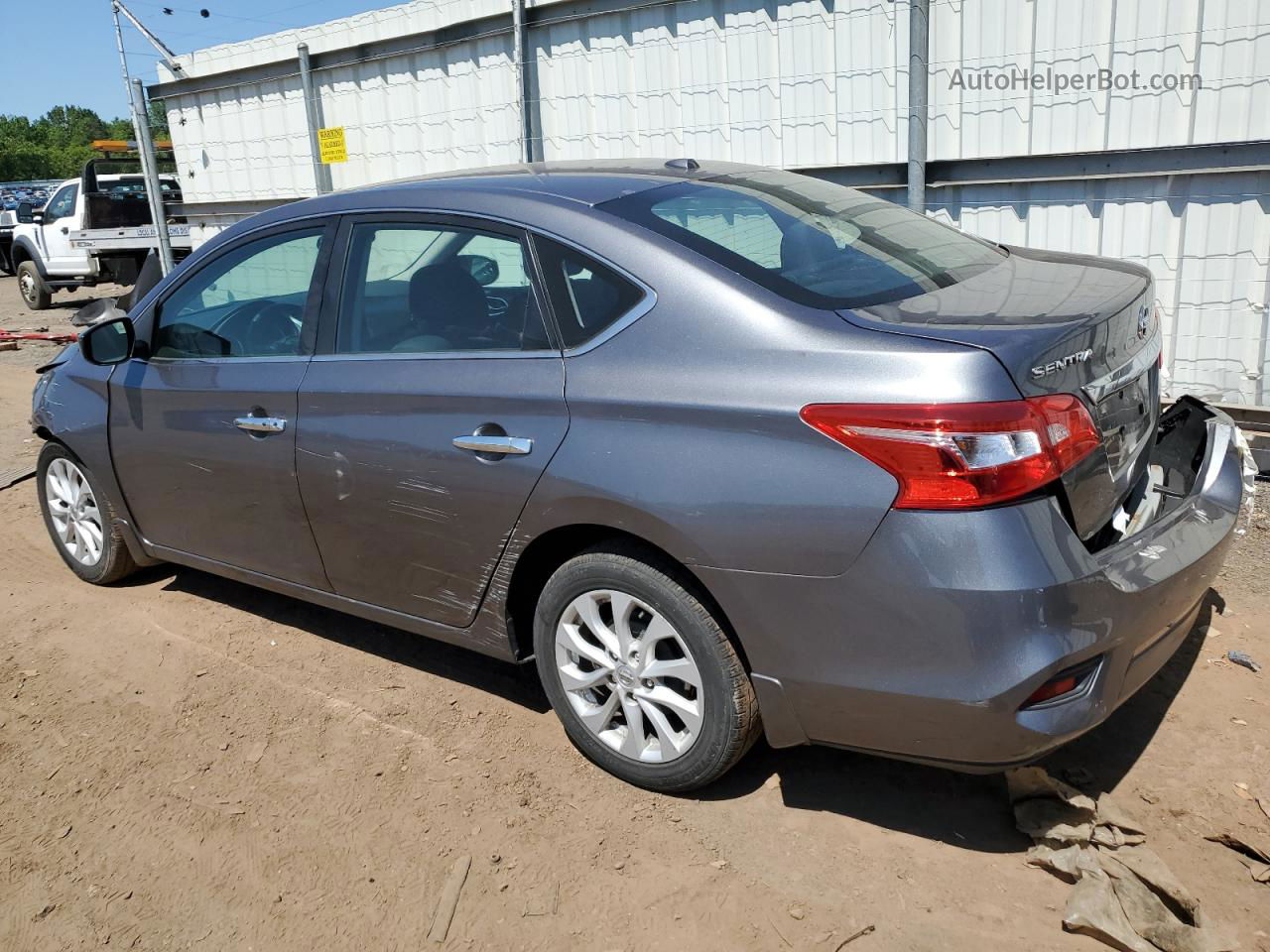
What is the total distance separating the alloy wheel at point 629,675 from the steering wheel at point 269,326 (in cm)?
147

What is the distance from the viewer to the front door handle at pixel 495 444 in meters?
2.99

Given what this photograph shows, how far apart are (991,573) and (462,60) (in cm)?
701

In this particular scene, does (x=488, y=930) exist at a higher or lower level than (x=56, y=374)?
lower

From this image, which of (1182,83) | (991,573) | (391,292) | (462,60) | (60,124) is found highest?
(60,124)

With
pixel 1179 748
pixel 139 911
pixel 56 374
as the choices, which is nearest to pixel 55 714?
pixel 139 911

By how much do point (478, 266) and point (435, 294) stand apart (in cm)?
17

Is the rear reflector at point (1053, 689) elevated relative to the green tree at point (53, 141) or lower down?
lower down

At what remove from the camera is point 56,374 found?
15.5 ft

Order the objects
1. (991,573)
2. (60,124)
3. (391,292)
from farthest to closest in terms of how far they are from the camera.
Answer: (60,124) → (391,292) → (991,573)

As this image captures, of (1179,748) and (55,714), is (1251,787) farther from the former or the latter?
(55,714)

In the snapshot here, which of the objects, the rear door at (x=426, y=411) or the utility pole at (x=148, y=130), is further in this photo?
the utility pole at (x=148, y=130)

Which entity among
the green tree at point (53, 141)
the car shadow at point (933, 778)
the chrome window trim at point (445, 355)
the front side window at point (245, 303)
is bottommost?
the car shadow at point (933, 778)

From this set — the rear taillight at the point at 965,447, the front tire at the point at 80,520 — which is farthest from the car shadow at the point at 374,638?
the rear taillight at the point at 965,447

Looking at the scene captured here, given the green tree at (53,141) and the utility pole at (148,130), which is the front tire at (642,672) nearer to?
the utility pole at (148,130)
